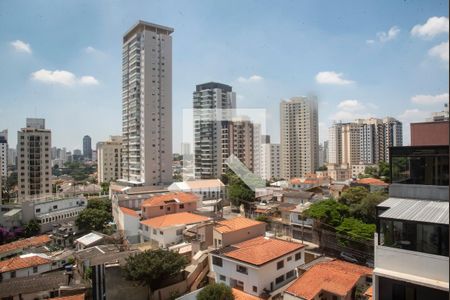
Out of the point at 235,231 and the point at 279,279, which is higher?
the point at 235,231

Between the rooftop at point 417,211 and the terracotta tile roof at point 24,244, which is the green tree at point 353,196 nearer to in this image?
the rooftop at point 417,211

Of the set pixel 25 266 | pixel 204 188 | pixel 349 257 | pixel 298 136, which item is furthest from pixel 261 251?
pixel 298 136

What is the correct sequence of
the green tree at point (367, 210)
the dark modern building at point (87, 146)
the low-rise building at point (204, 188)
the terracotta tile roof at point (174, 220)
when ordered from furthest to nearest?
the dark modern building at point (87, 146), the low-rise building at point (204, 188), the green tree at point (367, 210), the terracotta tile roof at point (174, 220)

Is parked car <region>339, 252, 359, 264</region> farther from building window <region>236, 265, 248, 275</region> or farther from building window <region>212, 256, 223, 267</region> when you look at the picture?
building window <region>212, 256, 223, 267</region>

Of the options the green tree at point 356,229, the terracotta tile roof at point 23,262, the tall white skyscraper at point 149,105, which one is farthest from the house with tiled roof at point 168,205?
the tall white skyscraper at point 149,105

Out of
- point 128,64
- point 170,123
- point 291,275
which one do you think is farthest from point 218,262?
point 128,64

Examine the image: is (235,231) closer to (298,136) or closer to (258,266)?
(258,266)

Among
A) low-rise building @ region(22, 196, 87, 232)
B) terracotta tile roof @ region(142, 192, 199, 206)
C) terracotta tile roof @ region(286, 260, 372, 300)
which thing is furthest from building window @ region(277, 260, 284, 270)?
low-rise building @ region(22, 196, 87, 232)
